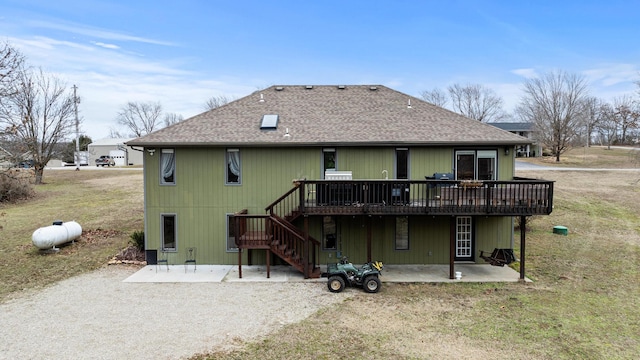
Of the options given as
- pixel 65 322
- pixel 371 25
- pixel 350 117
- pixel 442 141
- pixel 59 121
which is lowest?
pixel 65 322

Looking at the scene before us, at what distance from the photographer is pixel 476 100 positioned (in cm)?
6450

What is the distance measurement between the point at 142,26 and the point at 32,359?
57.8 ft

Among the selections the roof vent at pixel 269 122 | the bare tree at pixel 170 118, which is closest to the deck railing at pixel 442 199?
the roof vent at pixel 269 122

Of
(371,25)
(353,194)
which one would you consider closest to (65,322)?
(353,194)

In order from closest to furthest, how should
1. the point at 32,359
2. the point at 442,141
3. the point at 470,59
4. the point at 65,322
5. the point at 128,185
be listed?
the point at 32,359 < the point at 65,322 < the point at 442,141 < the point at 128,185 < the point at 470,59

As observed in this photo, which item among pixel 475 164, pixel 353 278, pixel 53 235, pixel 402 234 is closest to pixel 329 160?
pixel 402 234

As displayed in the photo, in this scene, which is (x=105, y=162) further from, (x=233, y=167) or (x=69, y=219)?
(x=233, y=167)

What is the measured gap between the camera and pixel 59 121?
35.8m

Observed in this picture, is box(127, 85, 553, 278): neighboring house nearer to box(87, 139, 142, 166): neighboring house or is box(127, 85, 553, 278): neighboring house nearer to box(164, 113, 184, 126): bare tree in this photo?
box(87, 139, 142, 166): neighboring house

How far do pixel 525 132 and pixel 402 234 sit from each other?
58883mm

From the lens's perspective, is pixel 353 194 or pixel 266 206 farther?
pixel 266 206

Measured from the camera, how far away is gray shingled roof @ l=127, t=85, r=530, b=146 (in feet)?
42.3

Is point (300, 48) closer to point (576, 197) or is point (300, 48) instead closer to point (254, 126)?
point (254, 126)

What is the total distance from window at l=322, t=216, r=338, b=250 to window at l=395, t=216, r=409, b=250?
88.3 inches
